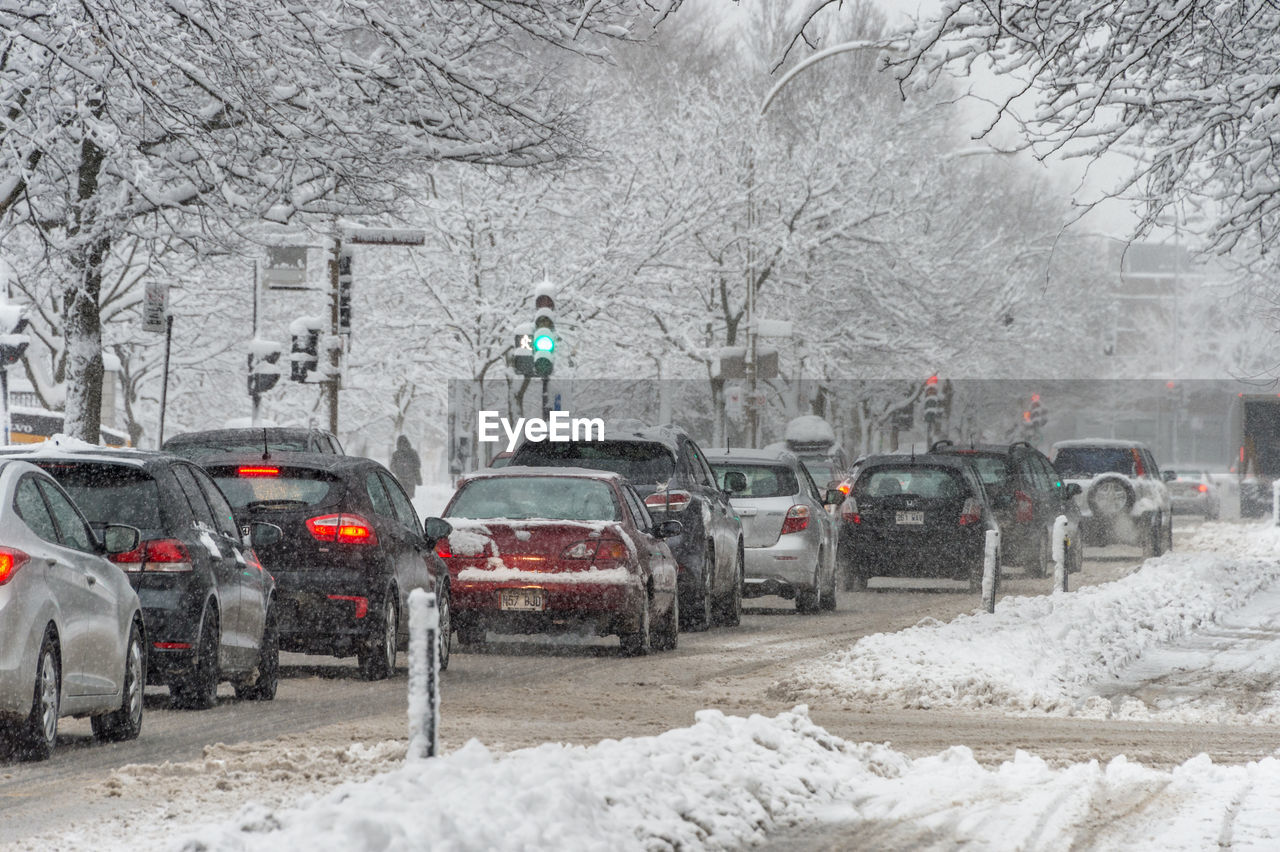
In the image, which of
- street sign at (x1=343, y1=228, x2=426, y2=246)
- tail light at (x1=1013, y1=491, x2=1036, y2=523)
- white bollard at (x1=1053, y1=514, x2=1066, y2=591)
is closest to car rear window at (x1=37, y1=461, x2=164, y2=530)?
white bollard at (x1=1053, y1=514, x2=1066, y2=591)

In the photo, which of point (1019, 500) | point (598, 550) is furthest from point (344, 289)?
point (598, 550)

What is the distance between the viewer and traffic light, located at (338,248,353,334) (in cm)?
2961

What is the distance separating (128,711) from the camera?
10.4 m

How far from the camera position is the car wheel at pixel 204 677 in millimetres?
11586

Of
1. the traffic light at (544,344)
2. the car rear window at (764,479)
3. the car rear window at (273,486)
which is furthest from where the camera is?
the traffic light at (544,344)

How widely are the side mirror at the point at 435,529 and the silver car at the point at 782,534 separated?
22.8 ft

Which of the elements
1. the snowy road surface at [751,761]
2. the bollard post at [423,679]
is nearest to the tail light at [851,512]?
the snowy road surface at [751,761]

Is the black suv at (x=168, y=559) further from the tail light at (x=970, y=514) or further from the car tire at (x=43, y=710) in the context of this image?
the tail light at (x=970, y=514)

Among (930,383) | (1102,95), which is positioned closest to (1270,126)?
(1102,95)

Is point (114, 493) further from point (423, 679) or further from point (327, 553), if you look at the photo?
point (423, 679)

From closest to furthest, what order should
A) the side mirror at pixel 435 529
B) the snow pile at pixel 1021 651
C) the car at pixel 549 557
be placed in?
the snow pile at pixel 1021 651
the side mirror at pixel 435 529
the car at pixel 549 557

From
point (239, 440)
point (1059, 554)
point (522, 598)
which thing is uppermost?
point (239, 440)

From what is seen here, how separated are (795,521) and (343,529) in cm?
851

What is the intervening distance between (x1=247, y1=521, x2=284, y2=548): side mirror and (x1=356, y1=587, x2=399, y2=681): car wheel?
3.27ft
